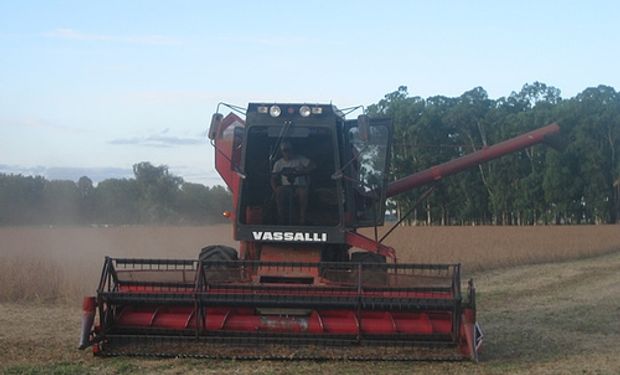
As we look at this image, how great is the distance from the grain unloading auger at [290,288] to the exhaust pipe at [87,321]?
0.01 m

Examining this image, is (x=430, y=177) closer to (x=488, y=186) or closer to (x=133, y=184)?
(x=133, y=184)

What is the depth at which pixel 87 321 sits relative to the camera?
8.16 m

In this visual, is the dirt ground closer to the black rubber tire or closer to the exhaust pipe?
the exhaust pipe

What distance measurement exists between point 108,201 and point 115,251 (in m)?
16.6

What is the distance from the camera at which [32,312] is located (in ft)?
42.9

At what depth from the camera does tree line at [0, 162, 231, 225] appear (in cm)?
3831

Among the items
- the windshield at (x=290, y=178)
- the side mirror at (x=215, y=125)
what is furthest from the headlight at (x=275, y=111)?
the side mirror at (x=215, y=125)

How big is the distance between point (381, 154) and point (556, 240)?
2495 cm

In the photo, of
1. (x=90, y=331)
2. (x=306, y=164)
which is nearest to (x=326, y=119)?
(x=306, y=164)

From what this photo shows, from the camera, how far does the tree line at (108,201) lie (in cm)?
3831

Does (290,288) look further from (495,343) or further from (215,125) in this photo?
(495,343)

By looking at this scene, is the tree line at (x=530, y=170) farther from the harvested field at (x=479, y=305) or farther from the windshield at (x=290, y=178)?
the windshield at (x=290, y=178)

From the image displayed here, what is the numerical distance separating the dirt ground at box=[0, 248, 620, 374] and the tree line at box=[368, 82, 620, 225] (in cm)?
4459

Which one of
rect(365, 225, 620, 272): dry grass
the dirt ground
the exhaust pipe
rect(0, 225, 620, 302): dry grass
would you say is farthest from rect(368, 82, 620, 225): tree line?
the exhaust pipe
